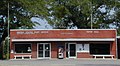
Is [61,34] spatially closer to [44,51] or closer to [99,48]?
[44,51]

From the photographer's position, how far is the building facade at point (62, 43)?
5416 cm

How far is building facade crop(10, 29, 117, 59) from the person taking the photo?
178 feet

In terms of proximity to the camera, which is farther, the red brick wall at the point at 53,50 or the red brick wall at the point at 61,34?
the red brick wall at the point at 53,50

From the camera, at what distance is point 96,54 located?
181 ft

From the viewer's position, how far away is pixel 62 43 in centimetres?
→ 5469

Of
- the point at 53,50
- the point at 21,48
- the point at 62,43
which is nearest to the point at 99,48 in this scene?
the point at 62,43

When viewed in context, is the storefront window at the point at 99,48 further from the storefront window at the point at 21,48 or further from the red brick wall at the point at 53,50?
the storefront window at the point at 21,48

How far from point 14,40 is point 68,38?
7.90 metres

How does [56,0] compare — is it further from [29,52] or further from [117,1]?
[29,52]

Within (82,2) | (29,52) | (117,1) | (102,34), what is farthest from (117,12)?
(29,52)

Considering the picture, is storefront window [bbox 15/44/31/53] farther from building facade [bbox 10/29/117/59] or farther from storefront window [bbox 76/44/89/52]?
storefront window [bbox 76/44/89/52]

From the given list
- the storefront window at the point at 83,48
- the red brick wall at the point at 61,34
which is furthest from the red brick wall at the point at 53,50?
the storefront window at the point at 83,48

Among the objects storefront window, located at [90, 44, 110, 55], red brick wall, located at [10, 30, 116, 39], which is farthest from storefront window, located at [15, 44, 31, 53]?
storefront window, located at [90, 44, 110, 55]

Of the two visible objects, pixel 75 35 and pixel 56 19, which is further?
pixel 56 19
